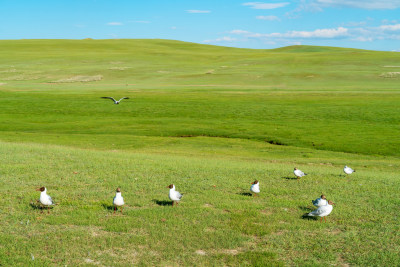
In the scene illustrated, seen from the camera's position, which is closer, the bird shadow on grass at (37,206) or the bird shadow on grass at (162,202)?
the bird shadow on grass at (37,206)

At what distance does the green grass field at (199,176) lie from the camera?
11570mm

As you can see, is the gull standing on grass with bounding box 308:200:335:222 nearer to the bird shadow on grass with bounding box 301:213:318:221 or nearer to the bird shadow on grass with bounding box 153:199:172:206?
the bird shadow on grass with bounding box 301:213:318:221

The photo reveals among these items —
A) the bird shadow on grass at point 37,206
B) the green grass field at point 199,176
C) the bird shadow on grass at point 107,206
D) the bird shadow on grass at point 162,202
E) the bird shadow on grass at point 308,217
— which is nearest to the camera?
the green grass field at point 199,176

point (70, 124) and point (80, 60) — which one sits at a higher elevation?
point (80, 60)

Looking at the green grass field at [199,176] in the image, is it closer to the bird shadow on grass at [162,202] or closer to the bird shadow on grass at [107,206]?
the bird shadow on grass at [162,202]

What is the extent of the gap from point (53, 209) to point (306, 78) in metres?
94.0

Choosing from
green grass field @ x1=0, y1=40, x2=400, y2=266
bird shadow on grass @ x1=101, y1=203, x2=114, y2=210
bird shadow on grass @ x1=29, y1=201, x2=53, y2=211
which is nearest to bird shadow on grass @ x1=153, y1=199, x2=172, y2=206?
green grass field @ x1=0, y1=40, x2=400, y2=266

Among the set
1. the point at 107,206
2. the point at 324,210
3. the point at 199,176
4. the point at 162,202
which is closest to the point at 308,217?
the point at 324,210

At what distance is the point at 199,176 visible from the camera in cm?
2009

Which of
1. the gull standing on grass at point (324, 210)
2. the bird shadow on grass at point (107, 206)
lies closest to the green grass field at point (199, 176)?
the bird shadow on grass at point (107, 206)

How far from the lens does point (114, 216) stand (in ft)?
45.3

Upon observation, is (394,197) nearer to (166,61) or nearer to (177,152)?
(177,152)

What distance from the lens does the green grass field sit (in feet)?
38.0

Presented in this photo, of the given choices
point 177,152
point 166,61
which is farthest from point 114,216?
point 166,61
